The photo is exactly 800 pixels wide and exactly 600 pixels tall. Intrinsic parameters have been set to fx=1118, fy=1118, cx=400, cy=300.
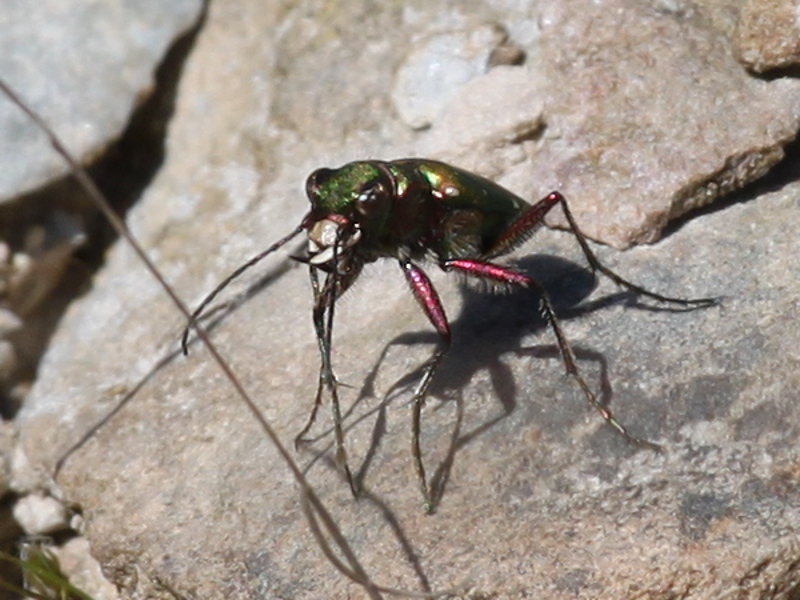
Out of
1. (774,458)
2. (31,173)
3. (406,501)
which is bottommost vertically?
(774,458)

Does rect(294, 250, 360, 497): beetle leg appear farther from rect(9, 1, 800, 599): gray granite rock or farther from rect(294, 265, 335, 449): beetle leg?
rect(9, 1, 800, 599): gray granite rock

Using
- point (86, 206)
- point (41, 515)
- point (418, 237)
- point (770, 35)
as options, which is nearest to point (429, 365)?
point (418, 237)

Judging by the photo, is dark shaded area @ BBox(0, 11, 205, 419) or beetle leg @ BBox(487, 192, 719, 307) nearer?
beetle leg @ BBox(487, 192, 719, 307)

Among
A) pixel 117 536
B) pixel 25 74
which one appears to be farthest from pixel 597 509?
pixel 25 74

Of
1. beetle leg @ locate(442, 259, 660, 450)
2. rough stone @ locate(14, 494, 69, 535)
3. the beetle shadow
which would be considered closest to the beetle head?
beetle leg @ locate(442, 259, 660, 450)

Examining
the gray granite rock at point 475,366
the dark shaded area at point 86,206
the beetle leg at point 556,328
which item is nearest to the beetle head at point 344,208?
the beetle leg at point 556,328

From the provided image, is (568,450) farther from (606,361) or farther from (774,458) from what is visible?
(774,458)
